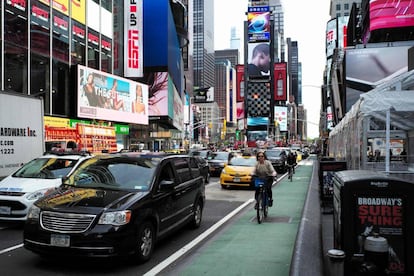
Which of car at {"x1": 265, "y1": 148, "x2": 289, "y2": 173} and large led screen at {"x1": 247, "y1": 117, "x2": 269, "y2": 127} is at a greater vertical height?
large led screen at {"x1": 247, "y1": 117, "x2": 269, "y2": 127}

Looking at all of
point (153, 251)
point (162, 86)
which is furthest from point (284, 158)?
point (162, 86)

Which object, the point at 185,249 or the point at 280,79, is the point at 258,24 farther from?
the point at 185,249

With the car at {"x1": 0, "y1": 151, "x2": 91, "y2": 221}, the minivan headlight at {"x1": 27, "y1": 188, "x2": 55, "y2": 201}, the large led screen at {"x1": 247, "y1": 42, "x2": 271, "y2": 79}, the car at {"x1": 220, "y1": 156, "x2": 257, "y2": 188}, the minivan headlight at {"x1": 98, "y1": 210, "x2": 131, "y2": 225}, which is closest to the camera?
the minivan headlight at {"x1": 98, "y1": 210, "x2": 131, "y2": 225}

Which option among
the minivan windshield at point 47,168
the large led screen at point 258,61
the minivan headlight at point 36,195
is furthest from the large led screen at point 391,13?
the large led screen at point 258,61

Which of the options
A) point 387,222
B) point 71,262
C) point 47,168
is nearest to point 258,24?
point 47,168

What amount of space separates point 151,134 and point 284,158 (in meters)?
35.1

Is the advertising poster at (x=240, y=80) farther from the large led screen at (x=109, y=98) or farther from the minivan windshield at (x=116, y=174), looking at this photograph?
the minivan windshield at (x=116, y=174)

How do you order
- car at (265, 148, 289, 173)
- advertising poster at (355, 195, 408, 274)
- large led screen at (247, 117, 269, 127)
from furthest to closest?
large led screen at (247, 117, 269, 127), car at (265, 148, 289, 173), advertising poster at (355, 195, 408, 274)

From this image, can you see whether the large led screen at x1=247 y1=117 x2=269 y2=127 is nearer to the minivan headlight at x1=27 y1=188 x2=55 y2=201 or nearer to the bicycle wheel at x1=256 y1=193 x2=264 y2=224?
the bicycle wheel at x1=256 y1=193 x2=264 y2=224

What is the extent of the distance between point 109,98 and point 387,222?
1325 inches

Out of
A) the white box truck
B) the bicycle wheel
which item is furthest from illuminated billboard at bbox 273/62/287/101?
→ the bicycle wheel

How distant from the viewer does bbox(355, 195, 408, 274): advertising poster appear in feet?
17.0

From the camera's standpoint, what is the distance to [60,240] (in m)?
6.22

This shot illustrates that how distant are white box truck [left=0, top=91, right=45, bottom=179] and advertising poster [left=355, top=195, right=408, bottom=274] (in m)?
9.50
